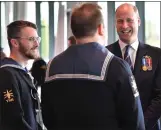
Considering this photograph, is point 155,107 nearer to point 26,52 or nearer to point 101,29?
point 101,29

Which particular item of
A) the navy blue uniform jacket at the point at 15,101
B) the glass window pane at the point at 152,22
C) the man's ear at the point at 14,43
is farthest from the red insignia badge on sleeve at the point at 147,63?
the glass window pane at the point at 152,22

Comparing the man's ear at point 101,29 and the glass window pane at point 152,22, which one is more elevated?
the glass window pane at point 152,22

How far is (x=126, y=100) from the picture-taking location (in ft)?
4.79

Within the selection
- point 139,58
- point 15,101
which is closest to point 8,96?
point 15,101

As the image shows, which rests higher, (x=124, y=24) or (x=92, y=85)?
(x=124, y=24)

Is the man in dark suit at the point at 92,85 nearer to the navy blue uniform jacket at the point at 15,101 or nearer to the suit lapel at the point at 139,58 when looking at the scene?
the navy blue uniform jacket at the point at 15,101

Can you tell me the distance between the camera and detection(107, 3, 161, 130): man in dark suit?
2.06 meters

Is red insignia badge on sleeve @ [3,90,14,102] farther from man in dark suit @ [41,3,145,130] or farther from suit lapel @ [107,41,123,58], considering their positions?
suit lapel @ [107,41,123,58]

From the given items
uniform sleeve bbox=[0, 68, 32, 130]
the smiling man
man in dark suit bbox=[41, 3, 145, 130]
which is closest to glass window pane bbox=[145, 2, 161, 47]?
the smiling man

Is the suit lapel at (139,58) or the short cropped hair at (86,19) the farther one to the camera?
the suit lapel at (139,58)

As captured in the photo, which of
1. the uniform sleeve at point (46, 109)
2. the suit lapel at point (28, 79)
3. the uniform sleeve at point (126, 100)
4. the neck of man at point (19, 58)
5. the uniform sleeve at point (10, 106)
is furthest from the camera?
the neck of man at point (19, 58)

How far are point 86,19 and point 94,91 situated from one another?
1.09ft

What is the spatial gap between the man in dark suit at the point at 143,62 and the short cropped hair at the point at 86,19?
741mm

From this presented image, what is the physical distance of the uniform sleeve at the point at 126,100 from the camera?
4.72 feet
